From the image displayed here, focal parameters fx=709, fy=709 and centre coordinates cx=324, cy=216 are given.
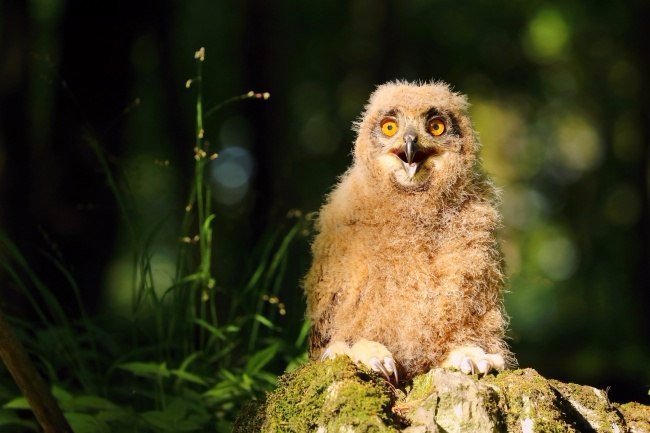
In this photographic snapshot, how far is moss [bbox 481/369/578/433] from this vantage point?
2107mm

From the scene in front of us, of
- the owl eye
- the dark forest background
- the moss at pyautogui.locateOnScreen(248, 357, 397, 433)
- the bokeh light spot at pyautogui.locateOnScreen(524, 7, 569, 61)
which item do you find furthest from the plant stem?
the bokeh light spot at pyautogui.locateOnScreen(524, 7, 569, 61)

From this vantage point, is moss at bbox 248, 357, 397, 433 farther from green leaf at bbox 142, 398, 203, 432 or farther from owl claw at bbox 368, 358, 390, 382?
green leaf at bbox 142, 398, 203, 432

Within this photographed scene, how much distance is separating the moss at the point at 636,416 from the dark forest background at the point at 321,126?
1828 millimetres

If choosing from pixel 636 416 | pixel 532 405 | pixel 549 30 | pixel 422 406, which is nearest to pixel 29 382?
pixel 422 406

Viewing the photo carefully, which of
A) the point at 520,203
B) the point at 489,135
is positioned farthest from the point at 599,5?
the point at 520,203

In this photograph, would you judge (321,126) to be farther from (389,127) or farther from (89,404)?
(389,127)

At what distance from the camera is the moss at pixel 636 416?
7.60 ft

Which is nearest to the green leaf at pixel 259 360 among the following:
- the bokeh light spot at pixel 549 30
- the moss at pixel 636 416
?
the moss at pixel 636 416

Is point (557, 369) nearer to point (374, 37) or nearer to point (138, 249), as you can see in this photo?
point (138, 249)

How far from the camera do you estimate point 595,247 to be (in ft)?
34.6

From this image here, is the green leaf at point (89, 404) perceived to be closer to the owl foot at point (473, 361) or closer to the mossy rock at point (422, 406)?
the mossy rock at point (422, 406)

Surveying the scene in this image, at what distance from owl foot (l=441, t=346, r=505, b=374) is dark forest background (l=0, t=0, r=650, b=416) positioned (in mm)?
1968

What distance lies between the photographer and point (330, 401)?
2090 millimetres

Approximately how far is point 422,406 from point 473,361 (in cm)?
29
